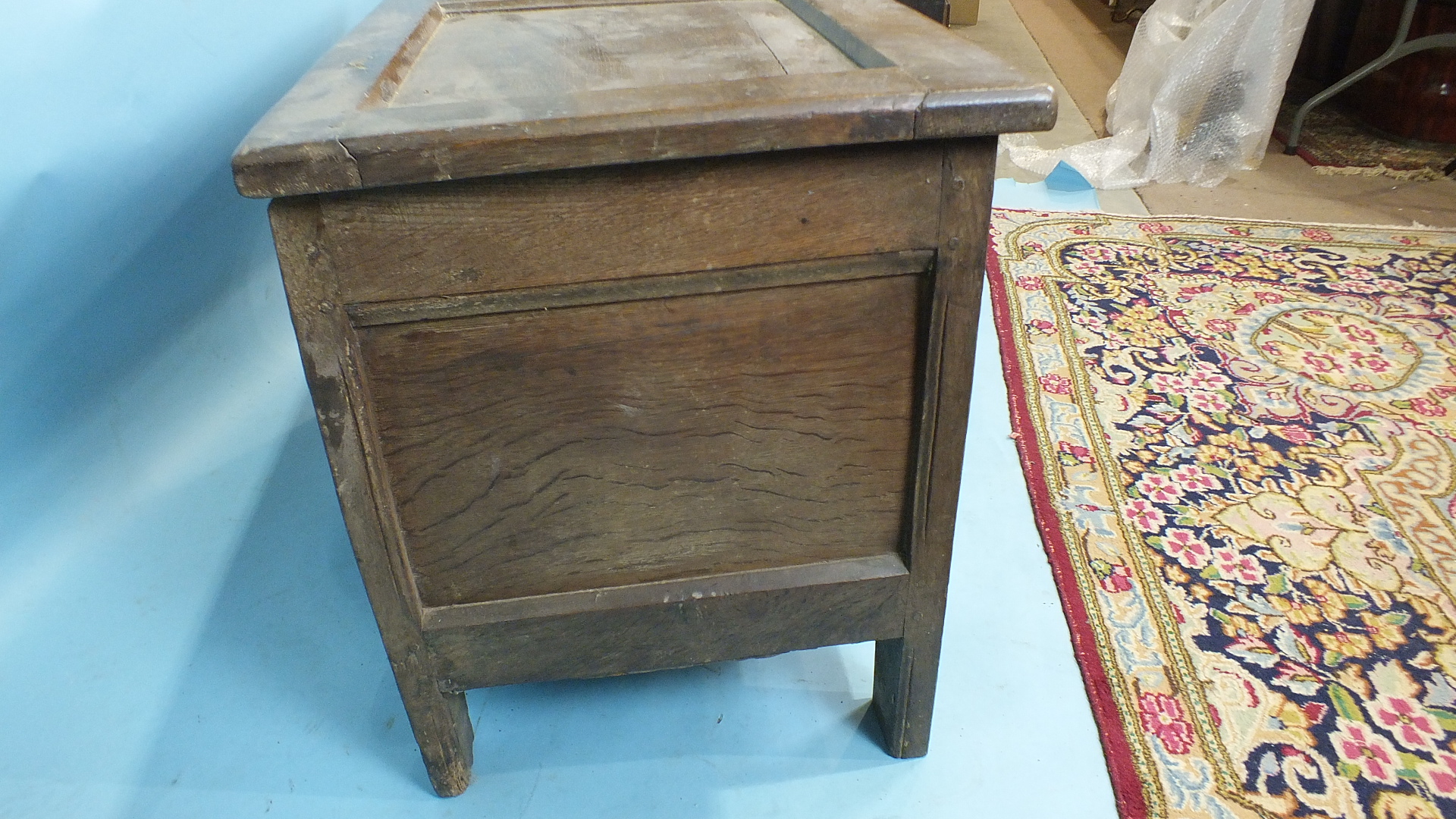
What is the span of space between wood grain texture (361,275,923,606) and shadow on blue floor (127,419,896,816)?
274 mm

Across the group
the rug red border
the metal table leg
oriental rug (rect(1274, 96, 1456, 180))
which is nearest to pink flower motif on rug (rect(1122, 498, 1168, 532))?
the rug red border

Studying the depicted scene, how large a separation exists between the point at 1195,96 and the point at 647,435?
2.64 metres

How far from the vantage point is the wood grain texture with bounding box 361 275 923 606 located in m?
0.85

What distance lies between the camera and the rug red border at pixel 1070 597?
3.55 feet

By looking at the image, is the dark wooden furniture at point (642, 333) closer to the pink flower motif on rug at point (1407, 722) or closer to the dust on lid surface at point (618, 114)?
the dust on lid surface at point (618, 114)

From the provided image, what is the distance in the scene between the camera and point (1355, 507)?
4.98ft

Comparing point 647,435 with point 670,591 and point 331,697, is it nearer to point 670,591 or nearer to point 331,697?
point 670,591

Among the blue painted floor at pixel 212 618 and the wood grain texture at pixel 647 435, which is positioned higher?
the wood grain texture at pixel 647 435

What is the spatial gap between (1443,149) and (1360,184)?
1.47ft

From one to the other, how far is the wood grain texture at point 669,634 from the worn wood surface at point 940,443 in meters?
0.04

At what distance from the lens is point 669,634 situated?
3.32 feet

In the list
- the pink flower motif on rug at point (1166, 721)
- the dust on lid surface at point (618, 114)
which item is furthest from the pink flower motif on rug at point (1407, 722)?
the dust on lid surface at point (618, 114)

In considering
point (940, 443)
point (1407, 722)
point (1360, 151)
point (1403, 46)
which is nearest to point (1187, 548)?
point (1407, 722)

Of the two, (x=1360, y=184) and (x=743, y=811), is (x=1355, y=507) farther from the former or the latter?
(x=1360, y=184)
